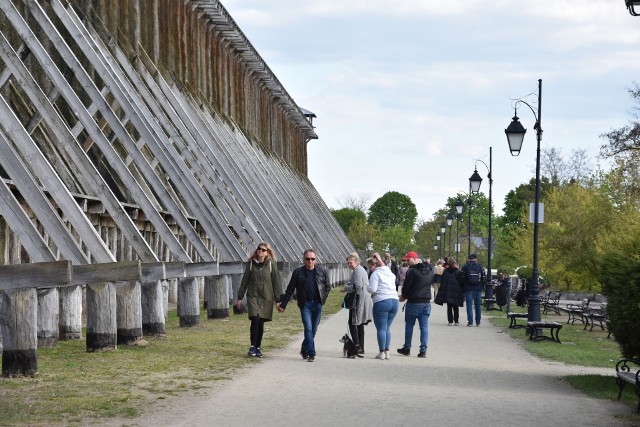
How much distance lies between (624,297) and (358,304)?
20.2 ft

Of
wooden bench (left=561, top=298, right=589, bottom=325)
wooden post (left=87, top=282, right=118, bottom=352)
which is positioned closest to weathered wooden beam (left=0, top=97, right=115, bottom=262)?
wooden post (left=87, top=282, right=118, bottom=352)

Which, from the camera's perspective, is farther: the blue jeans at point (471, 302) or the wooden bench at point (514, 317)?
the blue jeans at point (471, 302)

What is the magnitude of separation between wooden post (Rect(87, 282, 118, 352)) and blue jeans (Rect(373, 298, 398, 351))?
384cm

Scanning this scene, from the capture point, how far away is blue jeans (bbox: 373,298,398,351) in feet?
59.1

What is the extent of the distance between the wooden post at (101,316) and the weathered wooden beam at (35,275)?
2.57 meters

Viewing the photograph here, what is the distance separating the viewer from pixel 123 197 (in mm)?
28797

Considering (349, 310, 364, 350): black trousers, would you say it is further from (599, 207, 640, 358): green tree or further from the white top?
(599, 207, 640, 358): green tree

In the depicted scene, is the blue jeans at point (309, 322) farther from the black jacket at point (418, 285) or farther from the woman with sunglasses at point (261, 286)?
the black jacket at point (418, 285)

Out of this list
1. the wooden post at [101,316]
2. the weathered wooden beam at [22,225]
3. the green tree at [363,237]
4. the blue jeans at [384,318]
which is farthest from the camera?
the green tree at [363,237]

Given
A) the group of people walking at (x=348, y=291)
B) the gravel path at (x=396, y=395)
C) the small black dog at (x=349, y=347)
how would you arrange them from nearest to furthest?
1. the gravel path at (x=396, y=395)
2. the group of people walking at (x=348, y=291)
3. the small black dog at (x=349, y=347)

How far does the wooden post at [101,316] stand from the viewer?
16469 mm

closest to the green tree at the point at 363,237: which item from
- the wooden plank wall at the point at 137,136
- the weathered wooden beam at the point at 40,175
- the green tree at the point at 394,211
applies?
the green tree at the point at 394,211

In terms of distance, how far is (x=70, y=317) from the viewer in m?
18.9

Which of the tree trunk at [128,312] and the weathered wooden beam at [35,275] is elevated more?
the weathered wooden beam at [35,275]
